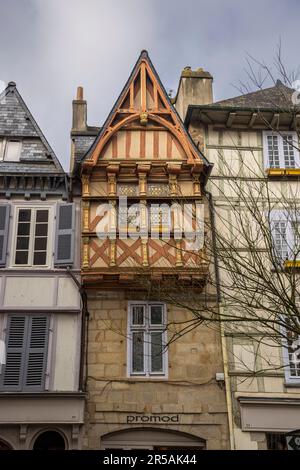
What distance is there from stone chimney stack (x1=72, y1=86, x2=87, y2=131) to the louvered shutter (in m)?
6.14

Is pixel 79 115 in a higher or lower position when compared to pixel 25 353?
higher

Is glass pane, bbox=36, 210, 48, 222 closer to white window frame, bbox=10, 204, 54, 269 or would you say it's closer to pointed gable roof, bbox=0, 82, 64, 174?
white window frame, bbox=10, 204, 54, 269

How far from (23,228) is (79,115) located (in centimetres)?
442

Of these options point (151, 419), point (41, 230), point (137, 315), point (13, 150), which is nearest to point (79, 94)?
point (13, 150)

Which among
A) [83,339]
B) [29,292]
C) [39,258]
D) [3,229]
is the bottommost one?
[83,339]

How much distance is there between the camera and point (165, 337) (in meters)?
14.2

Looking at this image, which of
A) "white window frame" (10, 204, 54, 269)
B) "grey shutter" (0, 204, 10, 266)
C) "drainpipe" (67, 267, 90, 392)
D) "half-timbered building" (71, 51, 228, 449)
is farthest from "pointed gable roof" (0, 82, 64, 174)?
"drainpipe" (67, 267, 90, 392)

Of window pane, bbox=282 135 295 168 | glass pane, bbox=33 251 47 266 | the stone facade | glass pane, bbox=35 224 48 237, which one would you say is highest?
window pane, bbox=282 135 295 168

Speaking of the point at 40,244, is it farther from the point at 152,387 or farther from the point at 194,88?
the point at 194,88

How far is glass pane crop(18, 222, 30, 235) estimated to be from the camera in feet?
49.9

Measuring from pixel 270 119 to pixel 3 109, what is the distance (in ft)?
25.0

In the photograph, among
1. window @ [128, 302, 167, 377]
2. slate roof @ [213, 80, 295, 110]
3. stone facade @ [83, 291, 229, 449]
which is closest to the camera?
stone facade @ [83, 291, 229, 449]

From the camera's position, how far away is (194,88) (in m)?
17.9

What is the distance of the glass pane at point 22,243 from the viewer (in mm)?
15023
